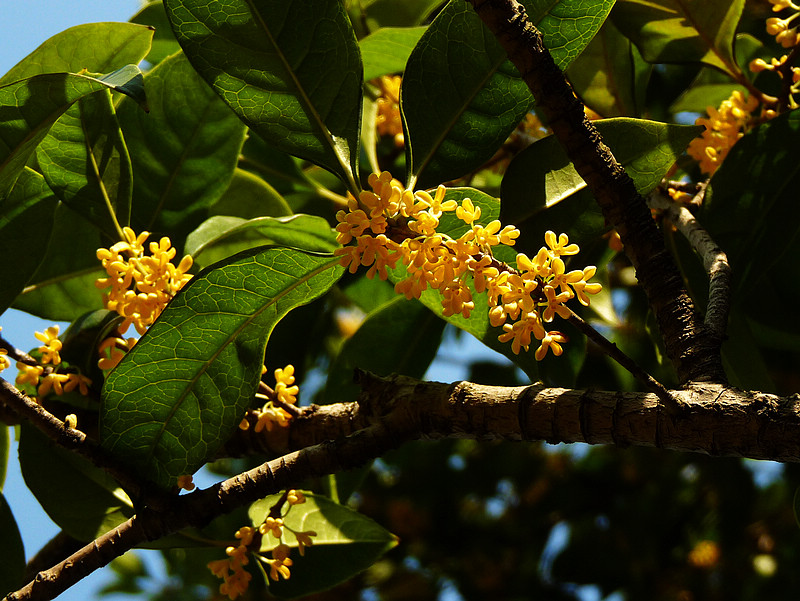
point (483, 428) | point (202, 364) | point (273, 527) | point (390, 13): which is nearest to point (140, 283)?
point (202, 364)

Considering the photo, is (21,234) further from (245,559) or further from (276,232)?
(245,559)

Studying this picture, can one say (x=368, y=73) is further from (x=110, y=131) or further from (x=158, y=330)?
(x=158, y=330)

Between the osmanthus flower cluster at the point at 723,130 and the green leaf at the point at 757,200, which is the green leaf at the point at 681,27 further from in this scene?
the green leaf at the point at 757,200

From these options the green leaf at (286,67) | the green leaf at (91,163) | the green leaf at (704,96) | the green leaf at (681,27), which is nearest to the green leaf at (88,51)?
the green leaf at (91,163)

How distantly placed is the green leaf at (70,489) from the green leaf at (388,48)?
0.92 meters

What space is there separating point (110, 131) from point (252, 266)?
0.43 m

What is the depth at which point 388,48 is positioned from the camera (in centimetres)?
154

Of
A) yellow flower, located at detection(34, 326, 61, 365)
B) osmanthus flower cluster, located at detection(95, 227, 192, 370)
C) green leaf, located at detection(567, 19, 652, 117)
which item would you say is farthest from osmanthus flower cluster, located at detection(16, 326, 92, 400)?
green leaf, located at detection(567, 19, 652, 117)

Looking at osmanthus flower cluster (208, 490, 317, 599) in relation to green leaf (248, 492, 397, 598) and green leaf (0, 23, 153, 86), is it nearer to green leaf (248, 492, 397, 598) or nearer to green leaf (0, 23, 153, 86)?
green leaf (248, 492, 397, 598)

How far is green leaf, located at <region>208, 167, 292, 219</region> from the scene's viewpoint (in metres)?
1.51

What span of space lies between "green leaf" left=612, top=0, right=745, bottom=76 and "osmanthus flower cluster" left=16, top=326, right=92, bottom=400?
1.12m

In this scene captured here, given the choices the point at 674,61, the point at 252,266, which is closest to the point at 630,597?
the point at 674,61

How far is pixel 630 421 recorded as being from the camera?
0.86m

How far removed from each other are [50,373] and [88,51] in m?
0.51
